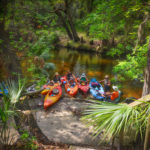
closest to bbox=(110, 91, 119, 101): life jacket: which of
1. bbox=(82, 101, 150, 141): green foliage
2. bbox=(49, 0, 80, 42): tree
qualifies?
bbox=(49, 0, 80, 42): tree

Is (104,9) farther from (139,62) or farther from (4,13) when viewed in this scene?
(4,13)

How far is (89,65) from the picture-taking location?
1672 cm

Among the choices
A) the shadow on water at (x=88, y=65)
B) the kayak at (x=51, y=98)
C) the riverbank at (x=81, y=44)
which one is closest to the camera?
the kayak at (x=51, y=98)

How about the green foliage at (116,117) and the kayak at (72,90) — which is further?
the kayak at (72,90)

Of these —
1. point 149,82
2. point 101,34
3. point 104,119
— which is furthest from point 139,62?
point 104,119

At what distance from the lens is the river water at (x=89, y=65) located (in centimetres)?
1118

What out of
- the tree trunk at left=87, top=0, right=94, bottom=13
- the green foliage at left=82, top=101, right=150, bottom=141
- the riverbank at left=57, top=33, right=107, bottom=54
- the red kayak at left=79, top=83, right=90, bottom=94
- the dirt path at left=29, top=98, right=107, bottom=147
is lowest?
the dirt path at left=29, top=98, right=107, bottom=147

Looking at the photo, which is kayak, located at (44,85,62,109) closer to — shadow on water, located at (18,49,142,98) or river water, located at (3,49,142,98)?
river water, located at (3,49,142,98)

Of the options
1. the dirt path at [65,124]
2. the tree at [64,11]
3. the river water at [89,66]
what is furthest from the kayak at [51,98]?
the river water at [89,66]

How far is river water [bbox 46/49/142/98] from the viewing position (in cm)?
1118

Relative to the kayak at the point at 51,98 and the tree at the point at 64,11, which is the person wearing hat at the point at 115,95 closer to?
the kayak at the point at 51,98

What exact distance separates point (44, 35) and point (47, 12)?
96 cm

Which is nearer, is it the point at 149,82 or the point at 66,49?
the point at 149,82

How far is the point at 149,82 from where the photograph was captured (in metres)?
4.13
